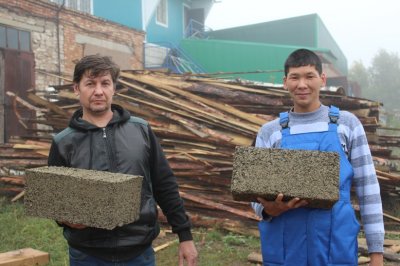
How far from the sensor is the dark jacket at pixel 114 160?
7.39 feet

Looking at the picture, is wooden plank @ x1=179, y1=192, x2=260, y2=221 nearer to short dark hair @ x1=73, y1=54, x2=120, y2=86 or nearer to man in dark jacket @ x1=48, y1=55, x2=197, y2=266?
man in dark jacket @ x1=48, y1=55, x2=197, y2=266

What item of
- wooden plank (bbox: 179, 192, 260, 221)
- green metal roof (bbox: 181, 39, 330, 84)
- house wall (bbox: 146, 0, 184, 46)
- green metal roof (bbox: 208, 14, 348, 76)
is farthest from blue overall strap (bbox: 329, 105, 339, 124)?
green metal roof (bbox: 208, 14, 348, 76)

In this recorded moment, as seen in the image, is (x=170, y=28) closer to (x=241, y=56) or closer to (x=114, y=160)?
(x=241, y=56)

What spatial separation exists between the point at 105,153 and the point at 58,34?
11418 millimetres

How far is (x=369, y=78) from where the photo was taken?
165 ft

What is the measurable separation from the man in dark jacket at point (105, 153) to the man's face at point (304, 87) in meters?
0.83

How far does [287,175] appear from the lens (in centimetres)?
223

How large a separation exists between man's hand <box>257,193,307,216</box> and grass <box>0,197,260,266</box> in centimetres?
265

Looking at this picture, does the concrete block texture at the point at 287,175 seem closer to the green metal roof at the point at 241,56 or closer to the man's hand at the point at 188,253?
the man's hand at the point at 188,253

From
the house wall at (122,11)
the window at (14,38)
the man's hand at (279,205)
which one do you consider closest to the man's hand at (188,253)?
the man's hand at (279,205)

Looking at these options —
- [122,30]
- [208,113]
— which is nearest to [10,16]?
[122,30]

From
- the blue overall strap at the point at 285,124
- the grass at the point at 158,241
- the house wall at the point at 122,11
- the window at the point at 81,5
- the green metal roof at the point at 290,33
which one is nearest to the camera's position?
the blue overall strap at the point at 285,124

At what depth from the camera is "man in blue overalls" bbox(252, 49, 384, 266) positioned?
7.04ft

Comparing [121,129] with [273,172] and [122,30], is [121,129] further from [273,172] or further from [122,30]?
[122,30]
